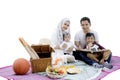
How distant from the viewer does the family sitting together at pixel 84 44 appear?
5271 millimetres

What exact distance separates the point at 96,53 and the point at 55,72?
1.09 meters

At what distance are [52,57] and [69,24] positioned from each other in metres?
0.84

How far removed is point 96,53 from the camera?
535cm

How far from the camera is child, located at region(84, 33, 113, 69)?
5.22m

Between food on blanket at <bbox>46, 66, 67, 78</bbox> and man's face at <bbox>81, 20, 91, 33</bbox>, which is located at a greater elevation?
man's face at <bbox>81, 20, 91, 33</bbox>

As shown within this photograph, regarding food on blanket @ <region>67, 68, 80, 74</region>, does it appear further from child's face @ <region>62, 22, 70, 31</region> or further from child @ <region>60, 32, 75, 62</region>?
child's face @ <region>62, 22, 70, 31</region>

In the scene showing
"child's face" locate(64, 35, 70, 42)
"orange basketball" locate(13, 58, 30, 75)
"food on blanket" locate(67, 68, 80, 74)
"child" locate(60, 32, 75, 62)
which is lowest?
"food on blanket" locate(67, 68, 80, 74)

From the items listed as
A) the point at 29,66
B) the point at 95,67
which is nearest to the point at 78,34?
the point at 95,67

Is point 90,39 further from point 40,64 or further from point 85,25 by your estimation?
point 40,64

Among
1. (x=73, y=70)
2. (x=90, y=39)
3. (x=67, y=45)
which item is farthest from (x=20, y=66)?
(x=90, y=39)

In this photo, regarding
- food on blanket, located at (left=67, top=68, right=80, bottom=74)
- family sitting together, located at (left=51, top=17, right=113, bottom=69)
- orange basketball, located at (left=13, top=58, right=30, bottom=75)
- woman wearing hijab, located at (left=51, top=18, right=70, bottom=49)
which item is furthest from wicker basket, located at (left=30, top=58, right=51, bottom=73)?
woman wearing hijab, located at (left=51, top=18, right=70, bottom=49)

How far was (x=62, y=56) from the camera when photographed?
5270mm

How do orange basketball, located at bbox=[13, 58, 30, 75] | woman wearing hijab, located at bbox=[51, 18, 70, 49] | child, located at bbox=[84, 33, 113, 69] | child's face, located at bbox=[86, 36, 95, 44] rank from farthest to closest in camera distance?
woman wearing hijab, located at bbox=[51, 18, 70, 49]
child's face, located at bbox=[86, 36, 95, 44]
child, located at bbox=[84, 33, 113, 69]
orange basketball, located at bbox=[13, 58, 30, 75]

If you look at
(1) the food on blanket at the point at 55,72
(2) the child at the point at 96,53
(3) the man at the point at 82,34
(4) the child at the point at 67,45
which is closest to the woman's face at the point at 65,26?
(4) the child at the point at 67,45
